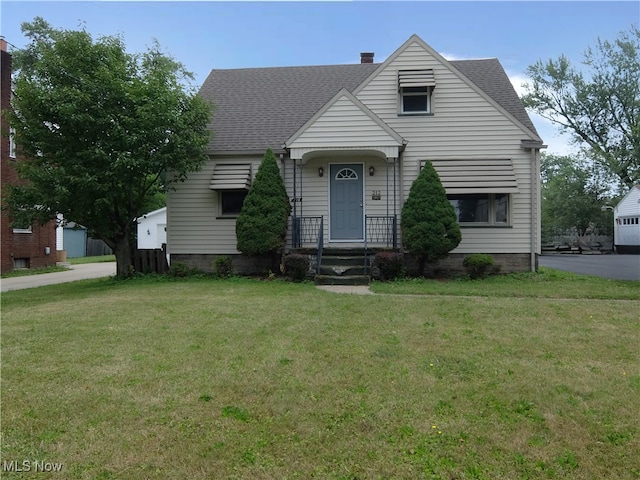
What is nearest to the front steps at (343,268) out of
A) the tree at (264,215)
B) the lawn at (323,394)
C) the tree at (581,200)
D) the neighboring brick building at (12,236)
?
the tree at (264,215)

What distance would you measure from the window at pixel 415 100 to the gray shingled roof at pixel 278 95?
2600 millimetres

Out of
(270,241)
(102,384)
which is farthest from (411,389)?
(270,241)

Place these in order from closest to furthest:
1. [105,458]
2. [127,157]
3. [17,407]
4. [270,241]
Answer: [105,458]
[17,407]
[127,157]
[270,241]

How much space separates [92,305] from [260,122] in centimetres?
812


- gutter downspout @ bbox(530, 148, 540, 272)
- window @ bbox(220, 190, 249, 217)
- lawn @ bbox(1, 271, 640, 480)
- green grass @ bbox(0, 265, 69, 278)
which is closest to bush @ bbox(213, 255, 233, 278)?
window @ bbox(220, 190, 249, 217)

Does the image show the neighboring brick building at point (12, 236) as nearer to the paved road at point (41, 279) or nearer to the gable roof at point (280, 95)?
the paved road at point (41, 279)

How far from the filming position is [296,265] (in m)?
11.0

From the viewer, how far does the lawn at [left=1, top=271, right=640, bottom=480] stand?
2664mm

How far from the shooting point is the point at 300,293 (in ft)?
29.9

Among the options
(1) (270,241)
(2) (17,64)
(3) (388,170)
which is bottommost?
(1) (270,241)

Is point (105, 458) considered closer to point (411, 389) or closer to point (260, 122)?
point (411, 389)

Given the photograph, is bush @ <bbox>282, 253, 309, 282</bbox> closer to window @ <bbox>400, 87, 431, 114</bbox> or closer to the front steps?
the front steps

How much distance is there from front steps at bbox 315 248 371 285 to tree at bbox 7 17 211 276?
4645mm

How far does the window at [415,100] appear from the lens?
12.5 m
